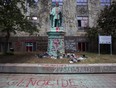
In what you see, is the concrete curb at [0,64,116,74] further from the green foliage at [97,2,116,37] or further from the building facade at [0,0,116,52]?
the building facade at [0,0,116,52]

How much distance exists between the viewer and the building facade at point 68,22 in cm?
3716

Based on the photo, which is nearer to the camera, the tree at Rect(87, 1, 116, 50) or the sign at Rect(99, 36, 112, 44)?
the sign at Rect(99, 36, 112, 44)

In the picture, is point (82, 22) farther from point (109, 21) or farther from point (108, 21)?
point (109, 21)

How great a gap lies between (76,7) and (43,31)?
683 centimetres

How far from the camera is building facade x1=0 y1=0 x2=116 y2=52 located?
3716 centimetres

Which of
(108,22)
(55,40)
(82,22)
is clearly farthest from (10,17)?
(82,22)

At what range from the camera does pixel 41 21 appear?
38438 mm

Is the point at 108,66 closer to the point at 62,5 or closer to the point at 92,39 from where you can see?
the point at 92,39

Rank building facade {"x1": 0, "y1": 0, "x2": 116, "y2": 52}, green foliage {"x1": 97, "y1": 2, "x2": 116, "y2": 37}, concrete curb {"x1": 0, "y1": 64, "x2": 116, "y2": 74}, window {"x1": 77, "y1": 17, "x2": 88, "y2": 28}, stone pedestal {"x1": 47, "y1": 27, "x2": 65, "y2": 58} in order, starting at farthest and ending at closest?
window {"x1": 77, "y1": 17, "x2": 88, "y2": 28}, building facade {"x1": 0, "y1": 0, "x2": 116, "y2": 52}, green foliage {"x1": 97, "y1": 2, "x2": 116, "y2": 37}, stone pedestal {"x1": 47, "y1": 27, "x2": 65, "y2": 58}, concrete curb {"x1": 0, "y1": 64, "x2": 116, "y2": 74}

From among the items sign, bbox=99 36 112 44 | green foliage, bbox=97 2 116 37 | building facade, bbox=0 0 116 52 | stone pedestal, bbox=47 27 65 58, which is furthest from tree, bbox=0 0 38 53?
building facade, bbox=0 0 116 52

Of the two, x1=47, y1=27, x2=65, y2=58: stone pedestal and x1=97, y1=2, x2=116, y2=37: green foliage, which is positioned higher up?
x1=97, y1=2, x2=116, y2=37: green foliage

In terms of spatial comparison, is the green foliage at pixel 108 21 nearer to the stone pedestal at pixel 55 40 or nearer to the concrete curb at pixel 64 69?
the stone pedestal at pixel 55 40

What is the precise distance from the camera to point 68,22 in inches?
1516

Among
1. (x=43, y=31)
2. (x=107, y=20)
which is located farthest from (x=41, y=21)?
(x=107, y=20)
